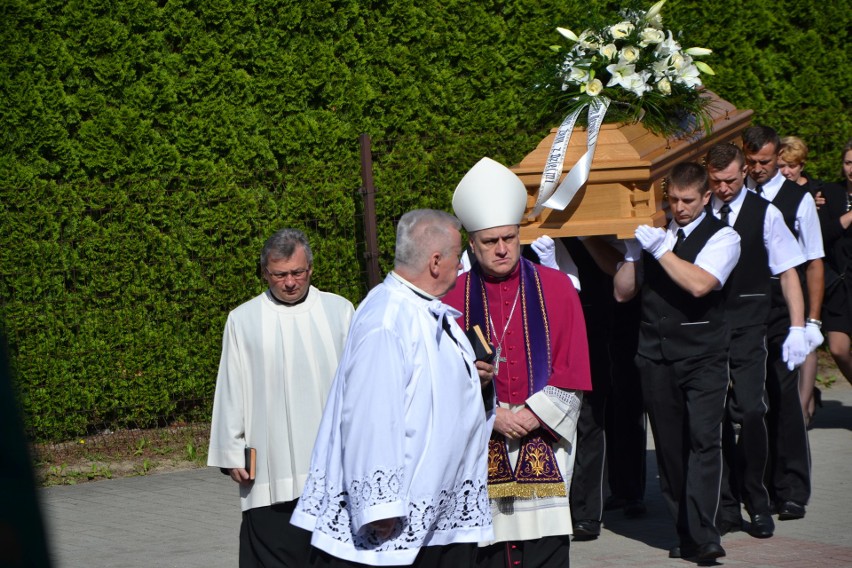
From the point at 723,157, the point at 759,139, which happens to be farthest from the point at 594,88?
the point at 759,139

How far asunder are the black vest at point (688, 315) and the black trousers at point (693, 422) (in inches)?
2.5

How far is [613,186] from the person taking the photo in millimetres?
6426

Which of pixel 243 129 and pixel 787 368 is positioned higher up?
pixel 243 129

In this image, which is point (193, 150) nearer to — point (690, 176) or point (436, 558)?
point (690, 176)

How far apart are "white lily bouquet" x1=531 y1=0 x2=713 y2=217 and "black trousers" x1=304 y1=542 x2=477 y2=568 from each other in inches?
105

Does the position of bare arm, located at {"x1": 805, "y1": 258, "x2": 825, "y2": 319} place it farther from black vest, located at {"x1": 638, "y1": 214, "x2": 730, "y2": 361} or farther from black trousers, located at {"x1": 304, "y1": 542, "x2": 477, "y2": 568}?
black trousers, located at {"x1": 304, "y1": 542, "x2": 477, "y2": 568}

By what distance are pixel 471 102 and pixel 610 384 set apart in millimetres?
3896

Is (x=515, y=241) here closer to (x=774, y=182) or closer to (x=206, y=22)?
(x=774, y=182)

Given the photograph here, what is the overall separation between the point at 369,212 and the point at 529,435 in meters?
4.63

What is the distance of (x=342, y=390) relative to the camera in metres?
4.11

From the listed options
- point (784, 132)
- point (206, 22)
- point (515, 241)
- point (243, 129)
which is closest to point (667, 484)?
point (515, 241)

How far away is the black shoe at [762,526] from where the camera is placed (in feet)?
22.5

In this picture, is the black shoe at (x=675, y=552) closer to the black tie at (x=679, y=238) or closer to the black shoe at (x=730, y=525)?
the black shoe at (x=730, y=525)

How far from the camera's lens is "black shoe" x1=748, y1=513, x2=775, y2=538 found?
686 centimetres
